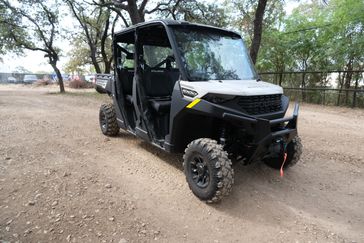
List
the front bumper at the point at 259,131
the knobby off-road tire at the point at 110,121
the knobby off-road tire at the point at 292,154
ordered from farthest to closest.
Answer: the knobby off-road tire at the point at 110,121
the knobby off-road tire at the point at 292,154
the front bumper at the point at 259,131

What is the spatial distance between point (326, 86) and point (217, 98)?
11237mm

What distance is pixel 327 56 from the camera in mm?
12227

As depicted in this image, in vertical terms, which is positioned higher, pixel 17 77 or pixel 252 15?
pixel 252 15

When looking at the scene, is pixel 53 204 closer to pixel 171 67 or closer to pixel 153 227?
pixel 153 227

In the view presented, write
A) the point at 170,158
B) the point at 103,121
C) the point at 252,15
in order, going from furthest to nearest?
the point at 252,15
the point at 103,121
the point at 170,158

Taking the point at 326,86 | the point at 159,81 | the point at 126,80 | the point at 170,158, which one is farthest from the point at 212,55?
the point at 326,86

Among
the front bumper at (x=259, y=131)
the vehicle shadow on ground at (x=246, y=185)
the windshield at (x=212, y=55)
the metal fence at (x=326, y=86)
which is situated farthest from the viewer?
the metal fence at (x=326, y=86)

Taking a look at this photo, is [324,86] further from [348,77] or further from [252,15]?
[252,15]

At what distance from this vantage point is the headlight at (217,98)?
9.96 feet

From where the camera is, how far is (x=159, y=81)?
4801 millimetres

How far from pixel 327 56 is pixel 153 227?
1233 centimetres

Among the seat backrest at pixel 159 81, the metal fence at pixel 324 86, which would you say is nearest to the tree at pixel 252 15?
the metal fence at pixel 324 86

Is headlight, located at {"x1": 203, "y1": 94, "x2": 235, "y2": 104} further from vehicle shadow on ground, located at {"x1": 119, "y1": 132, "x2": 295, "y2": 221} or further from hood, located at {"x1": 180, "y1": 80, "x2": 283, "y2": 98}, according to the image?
vehicle shadow on ground, located at {"x1": 119, "y1": 132, "x2": 295, "y2": 221}

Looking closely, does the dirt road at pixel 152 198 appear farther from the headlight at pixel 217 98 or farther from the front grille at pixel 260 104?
the headlight at pixel 217 98
